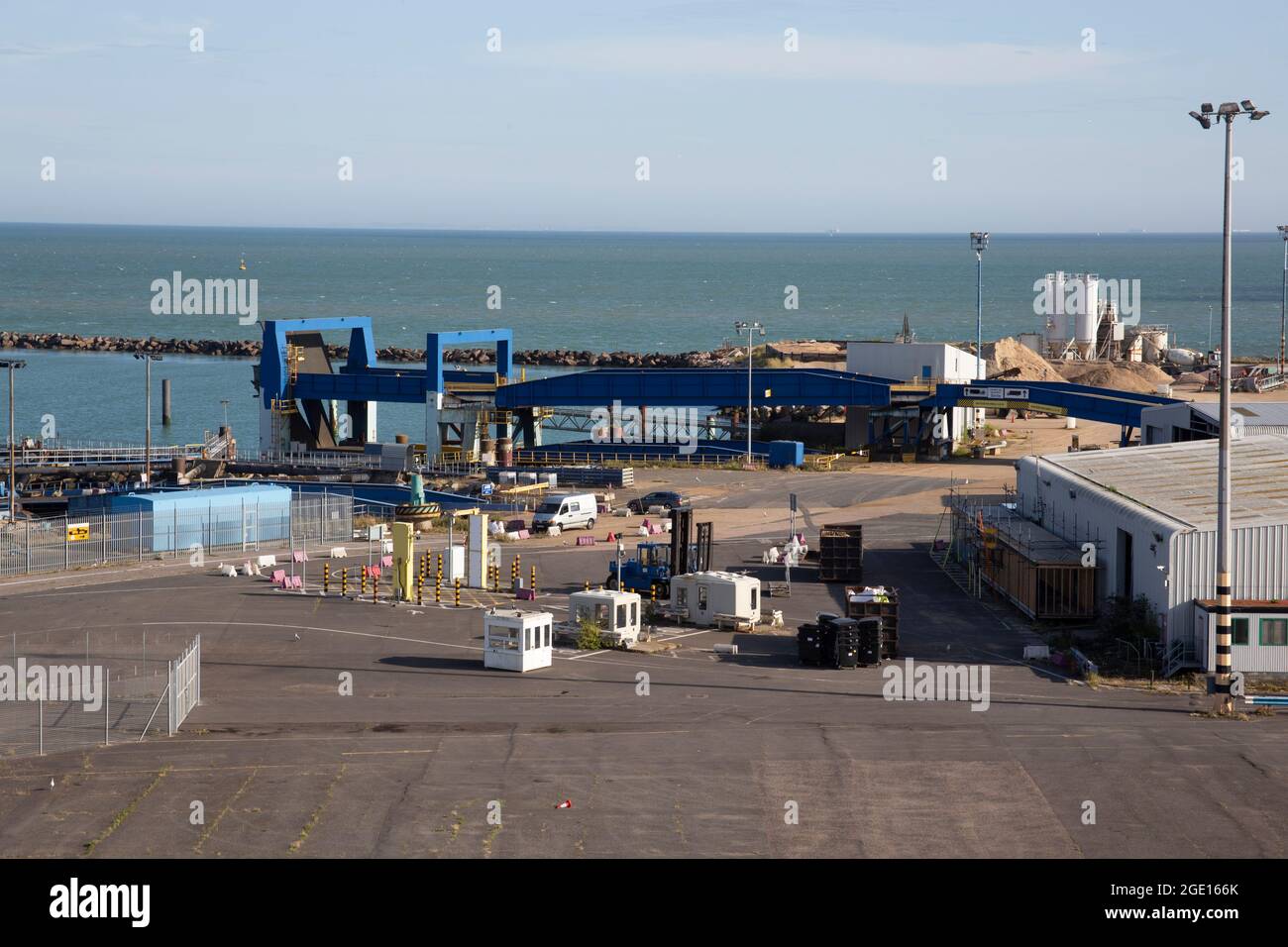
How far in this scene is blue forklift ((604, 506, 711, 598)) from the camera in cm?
4469

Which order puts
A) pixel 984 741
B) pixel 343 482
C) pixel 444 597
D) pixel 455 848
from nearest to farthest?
pixel 455 848 → pixel 984 741 → pixel 444 597 → pixel 343 482

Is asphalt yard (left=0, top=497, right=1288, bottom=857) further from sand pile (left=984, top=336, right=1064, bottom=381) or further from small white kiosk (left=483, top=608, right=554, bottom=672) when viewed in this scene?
sand pile (left=984, top=336, right=1064, bottom=381)

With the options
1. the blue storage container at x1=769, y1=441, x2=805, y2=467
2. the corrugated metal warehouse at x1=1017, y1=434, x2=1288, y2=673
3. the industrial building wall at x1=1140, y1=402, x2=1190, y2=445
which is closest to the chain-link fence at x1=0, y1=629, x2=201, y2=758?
the corrugated metal warehouse at x1=1017, y1=434, x2=1288, y2=673

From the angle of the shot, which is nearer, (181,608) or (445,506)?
(181,608)

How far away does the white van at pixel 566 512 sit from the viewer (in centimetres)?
5775

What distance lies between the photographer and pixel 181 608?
140ft

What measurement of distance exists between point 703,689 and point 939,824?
405 inches

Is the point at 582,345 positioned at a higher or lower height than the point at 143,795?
higher

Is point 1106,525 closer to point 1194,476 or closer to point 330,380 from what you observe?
point 1194,476

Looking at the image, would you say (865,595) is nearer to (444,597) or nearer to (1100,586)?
(1100,586)

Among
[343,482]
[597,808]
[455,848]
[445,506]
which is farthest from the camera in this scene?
[343,482]

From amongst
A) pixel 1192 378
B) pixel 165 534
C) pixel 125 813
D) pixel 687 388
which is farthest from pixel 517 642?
pixel 1192 378

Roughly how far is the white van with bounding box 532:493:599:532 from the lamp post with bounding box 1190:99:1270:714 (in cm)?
3006

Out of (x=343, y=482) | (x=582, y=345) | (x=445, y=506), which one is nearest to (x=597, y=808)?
(x=445, y=506)
